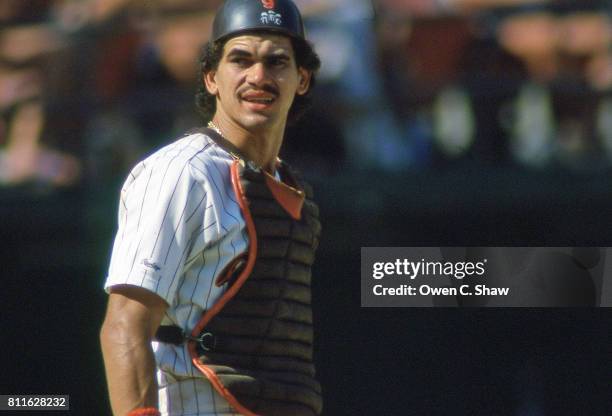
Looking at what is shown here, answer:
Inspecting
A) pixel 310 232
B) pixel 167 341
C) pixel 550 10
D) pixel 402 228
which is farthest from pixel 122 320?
pixel 550 10

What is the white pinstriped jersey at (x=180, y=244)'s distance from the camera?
2289mm

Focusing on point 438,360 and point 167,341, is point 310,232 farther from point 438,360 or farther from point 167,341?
point 438,360

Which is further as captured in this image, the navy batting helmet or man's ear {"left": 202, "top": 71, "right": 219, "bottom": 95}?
man's ear {"left": 202, "top": 71, "right": 219, "bottom": 95}

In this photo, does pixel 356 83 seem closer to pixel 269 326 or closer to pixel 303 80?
pixel 303 80

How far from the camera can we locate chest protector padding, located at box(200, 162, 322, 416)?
241cm

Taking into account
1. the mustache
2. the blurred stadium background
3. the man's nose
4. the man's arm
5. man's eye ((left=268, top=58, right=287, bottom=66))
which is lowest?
the man's arm

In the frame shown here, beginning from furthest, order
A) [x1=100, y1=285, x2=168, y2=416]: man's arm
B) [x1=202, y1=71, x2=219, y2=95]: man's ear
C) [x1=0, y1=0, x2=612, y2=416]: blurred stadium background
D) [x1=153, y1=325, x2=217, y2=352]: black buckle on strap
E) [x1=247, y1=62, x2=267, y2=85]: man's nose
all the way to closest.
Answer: [x1=0, y1=0, x2=612, y2=416]: blurred stadium background
[x1=202, y1=71, x2=219, y2=95]: man's ear
[x1=247, y1=62, x2=267, y2=85]: man's nose
[x1=153, y1=325, x2=217, y2=352]: black buckle on strap
[x1=100, y1=285, x2=168, y2=416]: man's arm

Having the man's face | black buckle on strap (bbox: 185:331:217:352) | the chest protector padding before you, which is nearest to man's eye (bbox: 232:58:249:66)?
the man's face

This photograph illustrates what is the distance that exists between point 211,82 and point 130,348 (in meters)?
0.70

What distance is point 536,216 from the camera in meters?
5.08

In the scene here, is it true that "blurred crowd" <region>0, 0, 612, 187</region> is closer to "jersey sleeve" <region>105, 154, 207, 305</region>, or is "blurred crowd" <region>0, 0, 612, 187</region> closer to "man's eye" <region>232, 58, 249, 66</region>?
"man's eye" <region>232, 58, 249, 66</region>

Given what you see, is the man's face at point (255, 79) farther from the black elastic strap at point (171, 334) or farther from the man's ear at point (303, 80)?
the black elastic strap at point (171, 334)

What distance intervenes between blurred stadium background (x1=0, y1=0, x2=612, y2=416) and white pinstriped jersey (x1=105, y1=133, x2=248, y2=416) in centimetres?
265

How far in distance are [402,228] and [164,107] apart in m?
1.03
